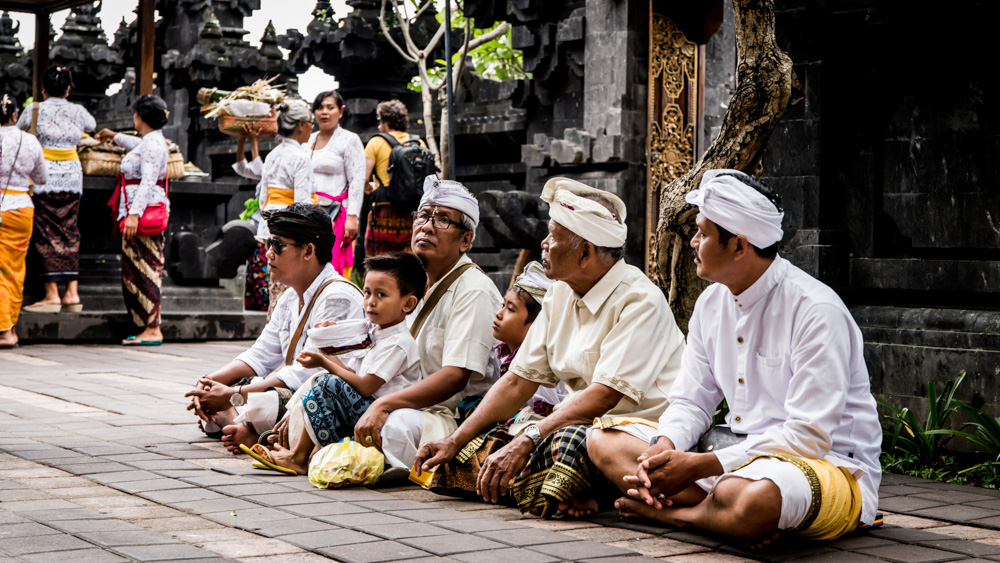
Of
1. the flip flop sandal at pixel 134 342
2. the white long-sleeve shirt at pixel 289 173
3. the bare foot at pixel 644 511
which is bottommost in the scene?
the bare foot at pixel 644 511

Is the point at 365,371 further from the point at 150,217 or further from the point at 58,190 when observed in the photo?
the point at 58,190

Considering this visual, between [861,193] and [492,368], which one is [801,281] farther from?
[861,193]

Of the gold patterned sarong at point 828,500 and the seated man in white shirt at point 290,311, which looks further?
the seated man in white shirt at point 290,311

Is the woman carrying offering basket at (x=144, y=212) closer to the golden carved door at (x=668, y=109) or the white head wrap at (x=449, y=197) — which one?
the golden carved door at (x=668, y=109)

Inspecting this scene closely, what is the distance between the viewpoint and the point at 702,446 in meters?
4.57

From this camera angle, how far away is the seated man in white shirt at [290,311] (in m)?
6.18

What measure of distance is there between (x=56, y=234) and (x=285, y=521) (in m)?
8.53

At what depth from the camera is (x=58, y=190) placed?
39.2ft

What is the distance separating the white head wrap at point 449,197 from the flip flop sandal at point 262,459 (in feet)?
4.52

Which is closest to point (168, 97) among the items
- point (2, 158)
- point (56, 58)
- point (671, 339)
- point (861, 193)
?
point (56, 58)

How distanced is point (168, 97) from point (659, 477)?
21.9m

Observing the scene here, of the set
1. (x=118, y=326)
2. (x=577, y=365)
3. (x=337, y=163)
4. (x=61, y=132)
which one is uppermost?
(x=61, y=132)

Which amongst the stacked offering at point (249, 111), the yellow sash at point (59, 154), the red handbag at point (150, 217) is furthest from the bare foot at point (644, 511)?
the yellow sash at point (59, 154)

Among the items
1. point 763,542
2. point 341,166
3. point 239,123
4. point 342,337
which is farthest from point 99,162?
point 763,542
